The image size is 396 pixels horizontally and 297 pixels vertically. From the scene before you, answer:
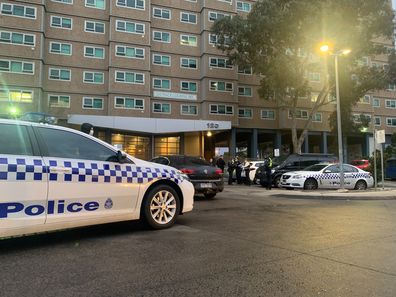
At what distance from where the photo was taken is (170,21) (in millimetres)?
46156

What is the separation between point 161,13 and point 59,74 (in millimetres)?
13899

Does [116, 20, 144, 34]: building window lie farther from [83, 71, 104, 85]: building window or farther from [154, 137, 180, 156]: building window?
[154, 137, 180, 156]: building window


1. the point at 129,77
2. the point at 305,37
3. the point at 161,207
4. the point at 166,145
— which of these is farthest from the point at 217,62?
the point at 161,207

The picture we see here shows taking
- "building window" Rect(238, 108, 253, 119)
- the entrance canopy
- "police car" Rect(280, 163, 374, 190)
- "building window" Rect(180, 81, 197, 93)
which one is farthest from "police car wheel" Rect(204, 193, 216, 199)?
"building window" Rect(238, 108, 253, 119)

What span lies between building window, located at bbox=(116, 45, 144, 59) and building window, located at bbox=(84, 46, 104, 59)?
2.09m

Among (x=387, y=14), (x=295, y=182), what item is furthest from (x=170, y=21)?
(x=295, y=182)

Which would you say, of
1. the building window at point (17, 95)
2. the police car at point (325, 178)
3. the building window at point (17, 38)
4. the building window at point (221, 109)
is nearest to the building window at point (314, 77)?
the building window at point (221, 109)

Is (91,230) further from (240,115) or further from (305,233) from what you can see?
(240,115)

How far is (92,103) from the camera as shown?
139 feet

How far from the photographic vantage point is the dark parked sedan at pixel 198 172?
12.8 metres

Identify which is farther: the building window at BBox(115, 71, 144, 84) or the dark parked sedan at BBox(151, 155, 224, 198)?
the building window at BBox(115, 71, 144, 84)

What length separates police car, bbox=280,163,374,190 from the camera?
60.4 feet

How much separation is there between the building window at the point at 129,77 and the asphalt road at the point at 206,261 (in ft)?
Result: 120

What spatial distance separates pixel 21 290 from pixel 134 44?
137ft
